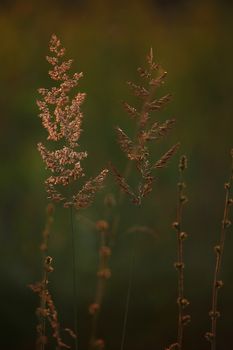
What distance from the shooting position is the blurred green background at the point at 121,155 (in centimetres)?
456

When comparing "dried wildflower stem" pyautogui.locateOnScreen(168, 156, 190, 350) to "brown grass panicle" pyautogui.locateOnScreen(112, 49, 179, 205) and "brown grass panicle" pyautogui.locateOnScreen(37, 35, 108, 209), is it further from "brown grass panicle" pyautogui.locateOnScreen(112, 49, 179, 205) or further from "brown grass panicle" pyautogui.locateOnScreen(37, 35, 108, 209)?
"brown grass panicle" pyautogui.locateOnScreen(37, 35, 108, 209)

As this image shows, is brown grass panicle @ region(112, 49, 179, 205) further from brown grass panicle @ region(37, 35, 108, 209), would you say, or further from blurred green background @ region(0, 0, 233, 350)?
blurred green background @ region(0, 0, 233, 350)

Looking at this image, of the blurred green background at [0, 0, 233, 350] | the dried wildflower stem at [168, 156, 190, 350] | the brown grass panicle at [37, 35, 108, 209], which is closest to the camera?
the dried wildflower stem at [168, 156, 190, 350]

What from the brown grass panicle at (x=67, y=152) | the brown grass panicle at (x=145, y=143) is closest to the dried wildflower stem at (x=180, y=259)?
the brown grass panicle at (x=145, y=143)

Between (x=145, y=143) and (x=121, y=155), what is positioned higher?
(x=121, y=155)

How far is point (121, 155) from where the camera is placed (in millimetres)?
5582

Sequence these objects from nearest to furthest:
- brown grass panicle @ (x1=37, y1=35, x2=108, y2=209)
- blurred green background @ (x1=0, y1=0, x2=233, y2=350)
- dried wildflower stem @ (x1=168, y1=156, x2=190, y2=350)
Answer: dried wildflower stem @ (x1=168, y1=156, x2=190, y2=350), brown grass panicle @ (x1=37, y1=35, x2=108, y2=209), blurred green background @ (x1=0, y1=0, x2=233, y2=350)

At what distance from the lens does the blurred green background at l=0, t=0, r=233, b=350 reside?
15.0 ft

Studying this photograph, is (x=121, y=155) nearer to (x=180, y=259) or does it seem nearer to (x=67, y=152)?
(x=67, y=152)

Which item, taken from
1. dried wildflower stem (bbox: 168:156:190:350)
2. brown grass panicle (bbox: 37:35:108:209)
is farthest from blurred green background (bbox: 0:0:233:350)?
dried wildflower stem (bbox: 168:156:190:350)

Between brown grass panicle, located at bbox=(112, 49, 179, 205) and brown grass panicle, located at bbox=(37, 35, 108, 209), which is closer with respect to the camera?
brown grass panicle, located at bbox=(112, 49, 179, 205)

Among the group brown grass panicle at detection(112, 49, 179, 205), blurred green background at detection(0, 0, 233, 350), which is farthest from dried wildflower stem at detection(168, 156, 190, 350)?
blurred green background at detection(0, 0, 233, 350)

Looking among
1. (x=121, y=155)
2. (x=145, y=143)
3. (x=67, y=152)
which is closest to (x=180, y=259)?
(x=145, y=143)

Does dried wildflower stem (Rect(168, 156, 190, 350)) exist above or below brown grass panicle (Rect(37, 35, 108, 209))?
below
